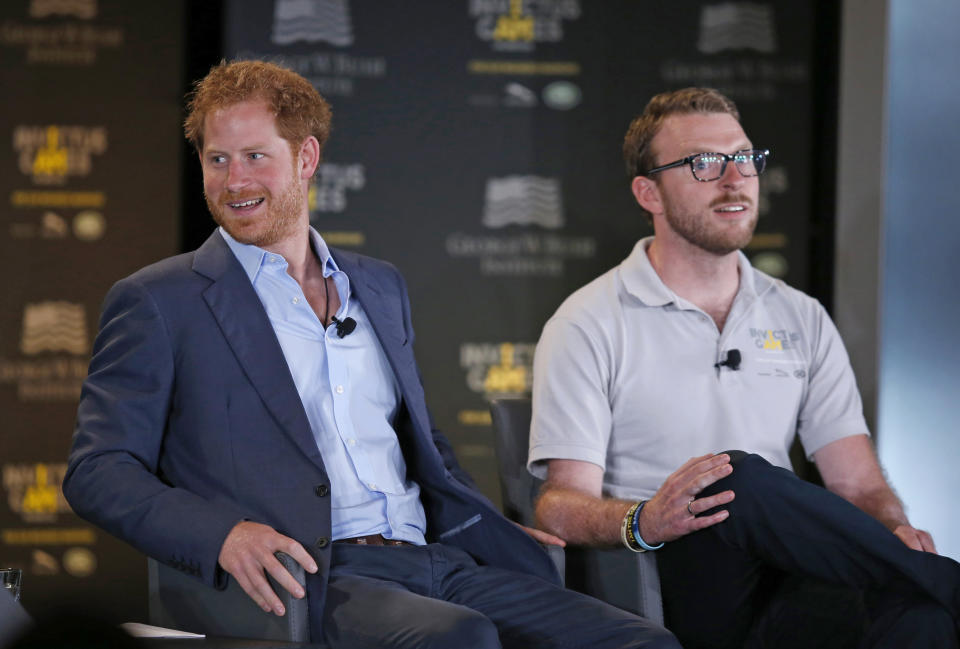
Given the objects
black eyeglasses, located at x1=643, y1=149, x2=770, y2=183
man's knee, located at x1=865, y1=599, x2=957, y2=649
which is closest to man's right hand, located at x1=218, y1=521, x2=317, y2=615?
man's knee, located at x1=865, y1=599, x2=957, y2=649

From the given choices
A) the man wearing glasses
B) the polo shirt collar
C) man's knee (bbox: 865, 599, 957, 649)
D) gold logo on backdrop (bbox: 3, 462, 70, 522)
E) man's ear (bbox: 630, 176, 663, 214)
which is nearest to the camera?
man's knee (bbox: 865, 599, 957, 649)

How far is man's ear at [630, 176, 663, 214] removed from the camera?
2986mm

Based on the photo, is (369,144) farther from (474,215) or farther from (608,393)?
(608,393)

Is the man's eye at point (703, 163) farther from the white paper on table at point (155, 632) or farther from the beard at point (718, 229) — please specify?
the white paper on table at point (155, 632)

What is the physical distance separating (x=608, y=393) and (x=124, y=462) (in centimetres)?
119

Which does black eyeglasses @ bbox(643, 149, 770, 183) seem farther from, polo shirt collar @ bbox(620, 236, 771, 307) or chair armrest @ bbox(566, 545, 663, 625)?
chair armrest @ bbox(566, 545, 663, 625)

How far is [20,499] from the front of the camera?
393 cm

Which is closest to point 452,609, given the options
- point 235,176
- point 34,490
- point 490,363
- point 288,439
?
point 288,439

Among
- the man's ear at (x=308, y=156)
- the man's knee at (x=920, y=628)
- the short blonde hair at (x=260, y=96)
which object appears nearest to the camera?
the man's knee at (x=920, y=628)

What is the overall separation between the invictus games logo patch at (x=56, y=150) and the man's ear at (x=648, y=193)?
2.07 metres

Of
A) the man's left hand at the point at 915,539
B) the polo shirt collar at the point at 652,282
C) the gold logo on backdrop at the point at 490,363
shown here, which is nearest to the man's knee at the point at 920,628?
the man's left hand at the point at 915,539

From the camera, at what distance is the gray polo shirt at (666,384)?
107 inches

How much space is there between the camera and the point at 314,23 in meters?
3.96

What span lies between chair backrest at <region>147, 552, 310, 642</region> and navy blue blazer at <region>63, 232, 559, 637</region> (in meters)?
0.05
